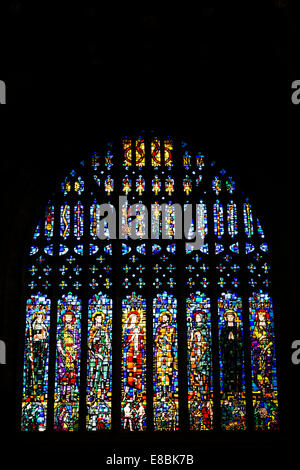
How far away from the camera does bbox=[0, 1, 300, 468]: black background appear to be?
35.7 ft

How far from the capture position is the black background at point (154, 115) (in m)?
10.9

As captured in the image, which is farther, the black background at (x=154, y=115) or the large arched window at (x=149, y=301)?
the large arched window at (x=149, y=301)

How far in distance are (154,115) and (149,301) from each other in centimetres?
288

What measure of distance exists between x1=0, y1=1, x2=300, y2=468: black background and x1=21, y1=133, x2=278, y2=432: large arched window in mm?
235

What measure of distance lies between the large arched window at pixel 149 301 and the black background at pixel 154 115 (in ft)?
0.77

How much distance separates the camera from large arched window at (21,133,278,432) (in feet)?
37.3

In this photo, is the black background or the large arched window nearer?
the black background

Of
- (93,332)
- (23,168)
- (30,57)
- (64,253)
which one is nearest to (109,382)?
(93,332)

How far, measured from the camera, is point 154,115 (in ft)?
41.8

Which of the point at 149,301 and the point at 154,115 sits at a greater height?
the point at 154,115

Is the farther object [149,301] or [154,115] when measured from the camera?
Answer: [154,115]

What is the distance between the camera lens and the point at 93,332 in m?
11.6

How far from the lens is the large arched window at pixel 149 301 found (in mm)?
11359
